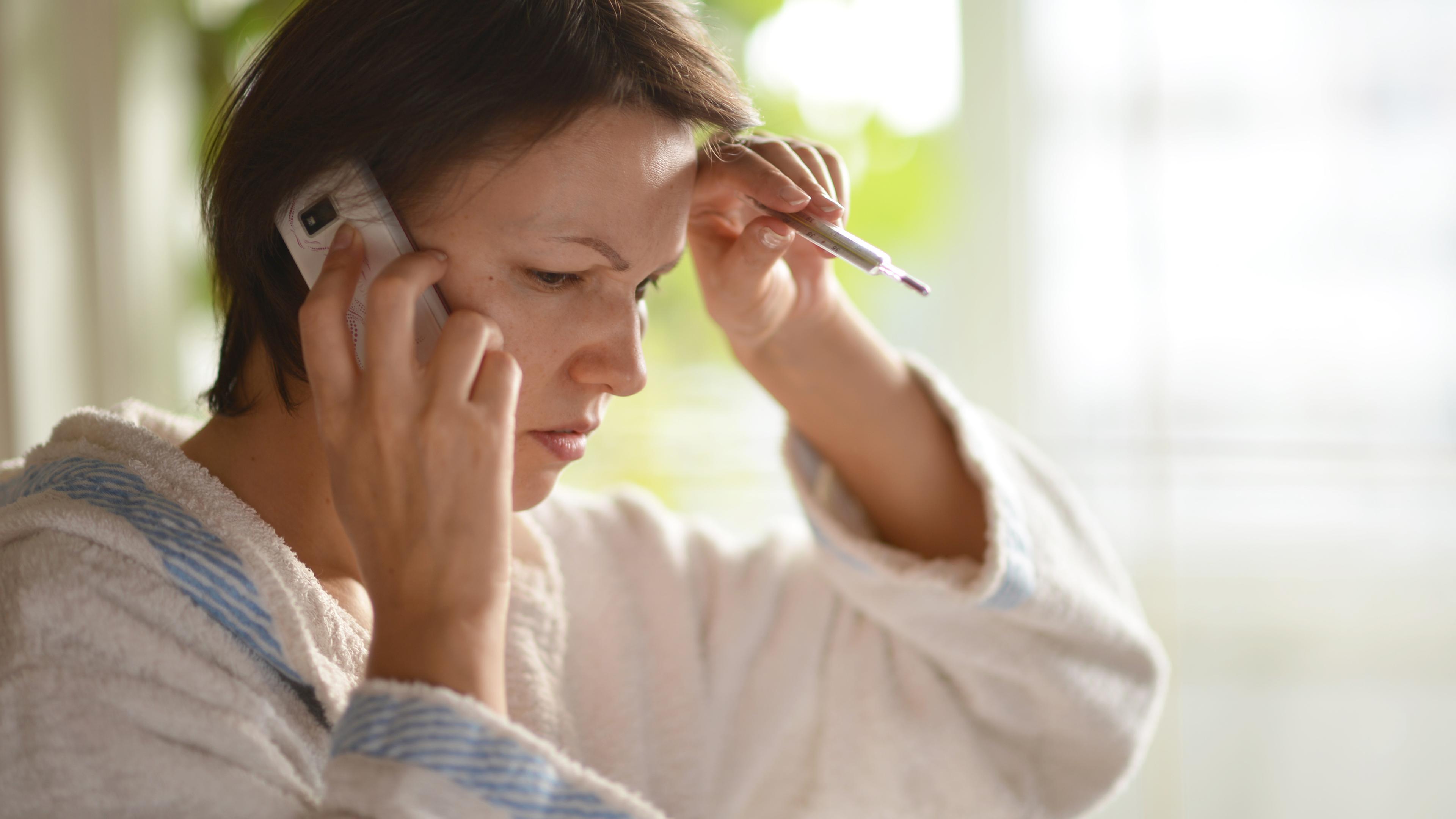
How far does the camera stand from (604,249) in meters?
0.71

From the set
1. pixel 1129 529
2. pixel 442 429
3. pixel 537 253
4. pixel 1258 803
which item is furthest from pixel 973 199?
pixel 442 429

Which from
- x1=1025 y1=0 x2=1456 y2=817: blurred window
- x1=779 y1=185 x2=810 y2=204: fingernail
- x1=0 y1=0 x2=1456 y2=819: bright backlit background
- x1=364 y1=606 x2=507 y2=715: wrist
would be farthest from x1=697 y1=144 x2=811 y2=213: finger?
x1=1025 y1=0 x2=1456 y2=817: blurred window

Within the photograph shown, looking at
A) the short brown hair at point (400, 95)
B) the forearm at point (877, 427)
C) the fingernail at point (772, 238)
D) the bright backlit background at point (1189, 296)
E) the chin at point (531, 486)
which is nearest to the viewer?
the short brown hair at point (400, 95)

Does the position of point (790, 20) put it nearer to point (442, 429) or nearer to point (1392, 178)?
point (1392, 178)

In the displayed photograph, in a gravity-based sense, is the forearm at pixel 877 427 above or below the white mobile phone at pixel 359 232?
below

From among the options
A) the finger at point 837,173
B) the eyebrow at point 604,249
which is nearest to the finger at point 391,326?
the eyebrow at point 604,249

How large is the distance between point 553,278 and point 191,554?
285mm

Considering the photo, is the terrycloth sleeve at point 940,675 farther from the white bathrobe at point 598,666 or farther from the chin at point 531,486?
the chin at point 531,486

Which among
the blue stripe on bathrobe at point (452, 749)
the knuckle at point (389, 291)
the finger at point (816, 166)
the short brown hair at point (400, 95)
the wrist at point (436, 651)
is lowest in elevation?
Result: the blue stripe on bathrobe at point (452, 749)

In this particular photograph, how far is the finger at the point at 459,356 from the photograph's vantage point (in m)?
0.63

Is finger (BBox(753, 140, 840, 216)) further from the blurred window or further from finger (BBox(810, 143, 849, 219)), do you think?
the blurred window

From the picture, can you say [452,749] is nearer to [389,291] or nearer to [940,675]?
[389,291]

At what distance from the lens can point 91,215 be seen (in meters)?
1.39

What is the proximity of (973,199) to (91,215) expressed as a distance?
4.25ft
